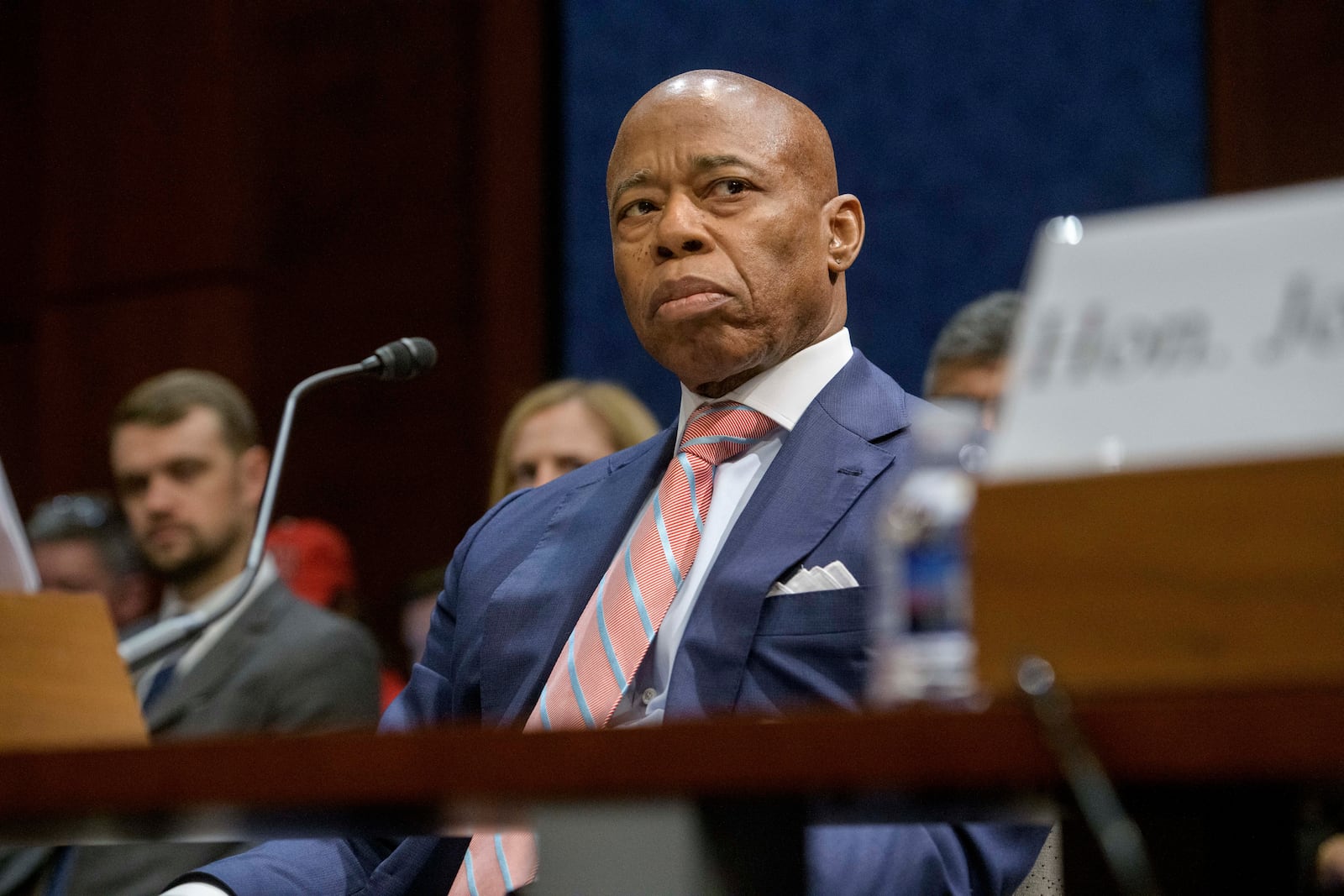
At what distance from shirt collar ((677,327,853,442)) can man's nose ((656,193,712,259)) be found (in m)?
0.15

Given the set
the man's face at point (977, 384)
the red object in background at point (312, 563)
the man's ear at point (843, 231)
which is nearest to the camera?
the man's ear at point (843, 231)

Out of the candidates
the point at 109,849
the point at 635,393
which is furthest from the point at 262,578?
the point at 635,393

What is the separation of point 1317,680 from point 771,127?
1146 mm

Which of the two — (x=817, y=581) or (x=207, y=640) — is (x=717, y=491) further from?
(x=207, y=640)

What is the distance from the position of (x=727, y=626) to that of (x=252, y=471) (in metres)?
1.91

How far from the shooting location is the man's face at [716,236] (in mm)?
1555

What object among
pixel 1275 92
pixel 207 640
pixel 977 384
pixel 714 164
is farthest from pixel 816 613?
pixel 1275 92

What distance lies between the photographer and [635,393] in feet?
11.8

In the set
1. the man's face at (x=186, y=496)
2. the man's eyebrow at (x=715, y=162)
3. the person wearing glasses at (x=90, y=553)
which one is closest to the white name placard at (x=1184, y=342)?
the man's eyebrow at (x=715, y=162)

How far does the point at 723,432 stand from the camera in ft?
5.00

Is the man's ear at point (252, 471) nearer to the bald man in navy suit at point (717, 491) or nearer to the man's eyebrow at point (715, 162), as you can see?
the bald man in navy suit at point (717, 491)

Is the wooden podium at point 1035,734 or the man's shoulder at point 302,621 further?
the man's shoulder at point 302,621

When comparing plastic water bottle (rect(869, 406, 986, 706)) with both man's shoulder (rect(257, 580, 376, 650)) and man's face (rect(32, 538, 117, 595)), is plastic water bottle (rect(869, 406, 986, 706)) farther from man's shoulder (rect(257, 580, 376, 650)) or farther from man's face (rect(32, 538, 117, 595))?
man's face (rect(32, 538, 117, 595))

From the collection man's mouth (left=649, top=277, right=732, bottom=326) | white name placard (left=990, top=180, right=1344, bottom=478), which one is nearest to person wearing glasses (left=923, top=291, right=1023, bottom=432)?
man's mouth (left=649, top=277, right=732, bottom=326)
